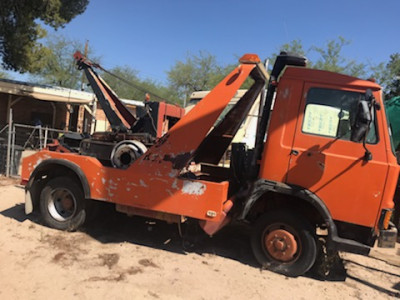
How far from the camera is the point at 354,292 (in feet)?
13.9

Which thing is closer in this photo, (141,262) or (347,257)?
(141,262)

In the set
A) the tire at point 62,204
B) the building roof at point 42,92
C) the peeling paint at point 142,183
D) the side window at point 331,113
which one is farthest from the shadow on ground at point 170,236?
the building roof at point 42,92

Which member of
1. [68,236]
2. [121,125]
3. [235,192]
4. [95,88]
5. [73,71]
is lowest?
A: [68,236]

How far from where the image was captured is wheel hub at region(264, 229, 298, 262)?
4441mm

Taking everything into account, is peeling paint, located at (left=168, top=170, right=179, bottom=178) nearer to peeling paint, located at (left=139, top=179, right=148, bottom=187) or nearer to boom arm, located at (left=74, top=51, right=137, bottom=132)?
peeling paint, located at (left=139, top=179, right=148, bottom=187)

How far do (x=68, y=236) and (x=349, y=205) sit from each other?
4.17 metres

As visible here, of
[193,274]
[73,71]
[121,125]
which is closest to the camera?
[193,274]

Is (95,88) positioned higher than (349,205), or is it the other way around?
(95,88)

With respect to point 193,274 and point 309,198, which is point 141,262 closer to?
point 193,274

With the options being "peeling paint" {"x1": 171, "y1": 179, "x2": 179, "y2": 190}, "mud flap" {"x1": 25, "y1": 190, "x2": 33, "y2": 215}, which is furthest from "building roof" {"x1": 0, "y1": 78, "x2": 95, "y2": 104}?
"peeling paint" {"x1": 171, "y1": 179, "x2": 179, "y2": 190}

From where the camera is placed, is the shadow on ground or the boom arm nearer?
the shadow on ground

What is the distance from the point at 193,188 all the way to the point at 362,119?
2.25 m

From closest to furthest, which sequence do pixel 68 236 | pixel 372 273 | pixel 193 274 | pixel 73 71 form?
pixel 193 274 → pixel 372 273 → pixel 68 236 → pixel 73 71

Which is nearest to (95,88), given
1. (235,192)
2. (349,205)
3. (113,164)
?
(113,164)
